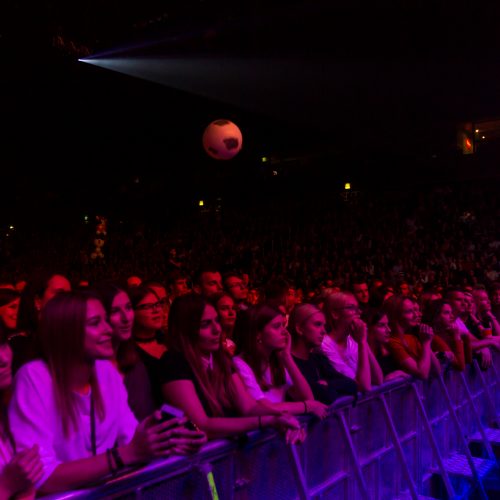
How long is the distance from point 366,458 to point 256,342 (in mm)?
1048

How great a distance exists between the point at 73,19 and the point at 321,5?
10.9ft

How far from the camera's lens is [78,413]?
6.45ft

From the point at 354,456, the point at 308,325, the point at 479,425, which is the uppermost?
the point at 308,325

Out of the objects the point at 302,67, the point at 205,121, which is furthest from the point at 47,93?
the point at 302,67

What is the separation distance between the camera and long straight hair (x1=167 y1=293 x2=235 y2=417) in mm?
2641

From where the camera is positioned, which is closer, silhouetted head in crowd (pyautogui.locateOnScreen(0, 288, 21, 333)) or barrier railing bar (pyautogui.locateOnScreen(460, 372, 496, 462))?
silhouetted head in crowd (pyautogui.locateOnScreen(0, 288, 21, 333))


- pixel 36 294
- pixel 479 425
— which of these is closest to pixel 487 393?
pixel 479 425

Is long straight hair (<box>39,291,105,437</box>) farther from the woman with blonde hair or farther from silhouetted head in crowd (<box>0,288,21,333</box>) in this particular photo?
the woman with blonde hair

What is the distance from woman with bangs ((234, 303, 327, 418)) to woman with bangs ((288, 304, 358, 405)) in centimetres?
15

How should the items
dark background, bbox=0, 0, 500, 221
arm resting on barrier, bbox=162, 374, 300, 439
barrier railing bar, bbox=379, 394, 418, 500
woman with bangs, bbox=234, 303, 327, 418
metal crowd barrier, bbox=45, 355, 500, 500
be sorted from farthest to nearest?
1. dark background, bbox=0, 0, 500, 221
2. barrier railing bar, bbox=379, 394, 418, 500
3. woman with bangs, bbox=234, 303, 327, 418
4. arm resting on barrier, bbox=162, 374, 300, 439
5. metal crowd barrier, bbox=45, 355, 500, 500

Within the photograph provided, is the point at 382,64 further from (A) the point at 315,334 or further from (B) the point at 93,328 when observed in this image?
(B) the point at 93,328

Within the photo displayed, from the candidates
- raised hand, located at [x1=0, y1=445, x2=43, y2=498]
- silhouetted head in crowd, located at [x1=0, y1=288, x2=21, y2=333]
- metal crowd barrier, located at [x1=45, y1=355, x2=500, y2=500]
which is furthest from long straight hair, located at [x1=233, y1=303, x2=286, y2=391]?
raised hand, located at [x1=0, y1=445, x2=43, y2=498]

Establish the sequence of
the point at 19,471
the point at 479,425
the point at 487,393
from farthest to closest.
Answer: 1. the point at 487,393
2. the point at 479,425
3. the point at 19,471

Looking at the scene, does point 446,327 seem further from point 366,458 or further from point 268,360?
point 268,360
